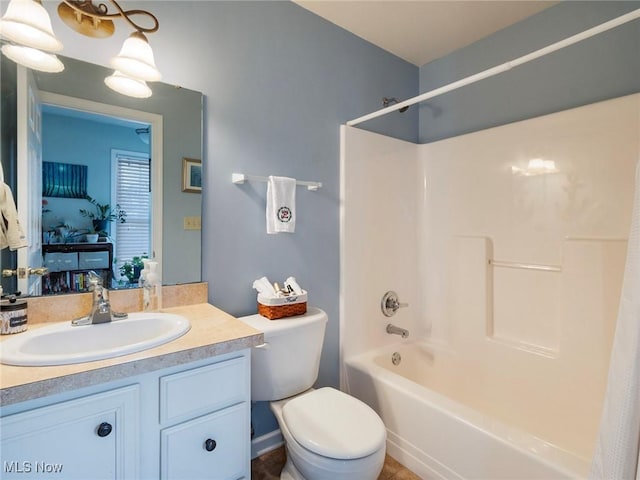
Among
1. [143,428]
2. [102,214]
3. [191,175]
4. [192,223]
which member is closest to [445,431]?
[143,428]

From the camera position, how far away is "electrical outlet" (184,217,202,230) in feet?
4.85

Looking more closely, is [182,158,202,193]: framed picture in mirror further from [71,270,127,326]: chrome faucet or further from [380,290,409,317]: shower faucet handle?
[380,290,409,317]: shower faucet handle

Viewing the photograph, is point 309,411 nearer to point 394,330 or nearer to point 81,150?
point 394,330

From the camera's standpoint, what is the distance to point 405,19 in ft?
6.43

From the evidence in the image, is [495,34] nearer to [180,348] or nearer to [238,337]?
[238,337]

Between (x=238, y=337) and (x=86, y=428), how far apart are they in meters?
0.43

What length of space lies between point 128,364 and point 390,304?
5.49ft

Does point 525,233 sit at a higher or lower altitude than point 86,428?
higher

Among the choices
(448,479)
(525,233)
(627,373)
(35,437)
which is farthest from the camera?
(525,233)

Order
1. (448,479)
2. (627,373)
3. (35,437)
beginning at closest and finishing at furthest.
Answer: (35,437), (627,373), (448,479)

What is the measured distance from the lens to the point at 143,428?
93cm

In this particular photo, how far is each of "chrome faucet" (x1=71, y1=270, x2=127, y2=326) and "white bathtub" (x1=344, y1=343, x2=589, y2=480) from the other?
130 cm

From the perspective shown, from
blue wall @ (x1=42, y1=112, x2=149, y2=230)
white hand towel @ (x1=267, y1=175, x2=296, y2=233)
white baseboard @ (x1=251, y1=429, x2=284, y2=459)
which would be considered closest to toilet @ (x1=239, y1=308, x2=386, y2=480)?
white baseboard @ (x1=251, y1=429, x2=284, y2=459)

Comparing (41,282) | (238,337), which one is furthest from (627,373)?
(41,282)
